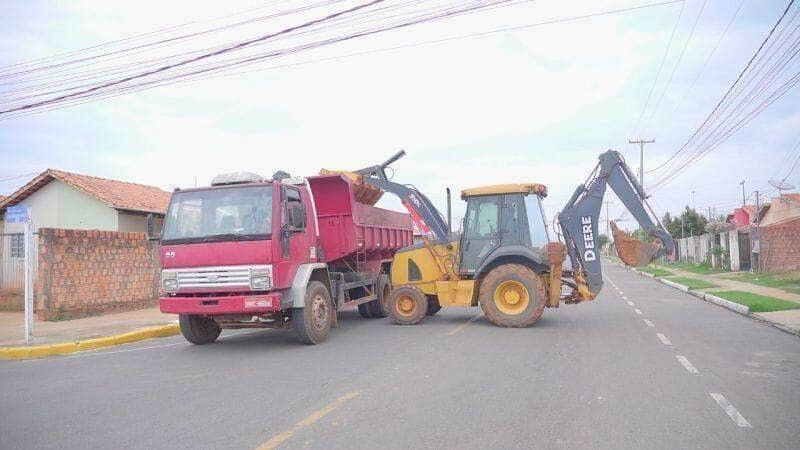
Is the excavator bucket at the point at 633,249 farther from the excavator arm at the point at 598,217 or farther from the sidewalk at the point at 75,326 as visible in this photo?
the sidewalk at the point at 75,326

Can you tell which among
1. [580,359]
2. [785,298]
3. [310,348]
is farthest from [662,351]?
[785,298]

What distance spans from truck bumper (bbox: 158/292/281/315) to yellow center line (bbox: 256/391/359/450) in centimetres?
302

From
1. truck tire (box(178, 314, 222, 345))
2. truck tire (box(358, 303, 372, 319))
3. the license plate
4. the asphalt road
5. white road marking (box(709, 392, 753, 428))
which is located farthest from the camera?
truck tire (box(358, 303, 372, 319))

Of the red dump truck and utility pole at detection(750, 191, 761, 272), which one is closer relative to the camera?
the red dump truck

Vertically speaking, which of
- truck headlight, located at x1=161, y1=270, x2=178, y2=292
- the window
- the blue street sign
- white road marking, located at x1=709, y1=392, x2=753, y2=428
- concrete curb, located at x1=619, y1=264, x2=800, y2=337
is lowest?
concrete curb, located at x1=619, y1=264, x2=800, y2=337

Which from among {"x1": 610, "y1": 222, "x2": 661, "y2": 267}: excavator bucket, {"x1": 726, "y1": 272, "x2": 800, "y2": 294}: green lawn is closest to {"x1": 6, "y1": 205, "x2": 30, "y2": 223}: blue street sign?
{"x1": 610, "y1": 222, "x2": 661, "y2": 267}: excavator bucket

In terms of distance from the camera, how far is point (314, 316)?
10.3 metres

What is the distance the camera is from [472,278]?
12578 mm

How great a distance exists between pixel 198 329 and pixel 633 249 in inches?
347

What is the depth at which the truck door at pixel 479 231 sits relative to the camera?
12.4m

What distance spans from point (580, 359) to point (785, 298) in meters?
12.2

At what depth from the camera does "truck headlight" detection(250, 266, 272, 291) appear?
9.16 m

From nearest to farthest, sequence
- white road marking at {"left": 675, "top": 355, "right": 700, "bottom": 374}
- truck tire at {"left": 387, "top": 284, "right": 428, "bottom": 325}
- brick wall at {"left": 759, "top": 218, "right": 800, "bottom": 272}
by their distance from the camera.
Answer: white road marking at {"left": 675, "top": 355, "right": 700, "bottom": 374} → truck tire at {"left": 387, "top": 284, "right": 428, "bottom": 325} → brick wall at {"left": 759, "top": 218, "right": 800, "bottom": 272}

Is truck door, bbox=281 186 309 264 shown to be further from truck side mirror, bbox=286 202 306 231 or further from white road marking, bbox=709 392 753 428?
white road marking, bbox=709 392 753 428
